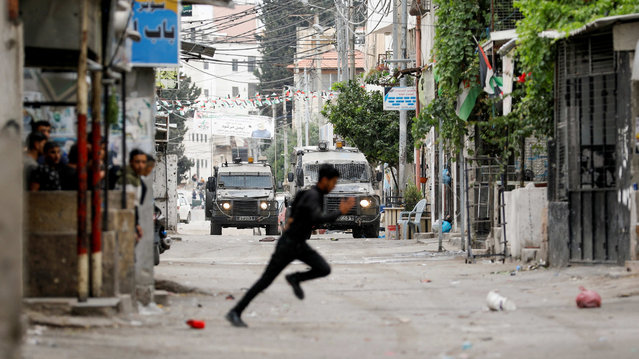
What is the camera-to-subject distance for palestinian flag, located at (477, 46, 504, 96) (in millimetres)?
20078

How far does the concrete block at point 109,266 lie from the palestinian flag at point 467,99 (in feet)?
42.4

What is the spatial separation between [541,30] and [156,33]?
721 centimetres

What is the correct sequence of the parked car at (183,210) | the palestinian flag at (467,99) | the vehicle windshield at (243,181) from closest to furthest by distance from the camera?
the palestinian flag at (467,99), the vehicle windshield at (243,181), the parked car at (183,210)

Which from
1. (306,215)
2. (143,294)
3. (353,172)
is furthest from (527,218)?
(353,172)

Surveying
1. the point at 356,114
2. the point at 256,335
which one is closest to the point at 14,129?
the point at 256,335

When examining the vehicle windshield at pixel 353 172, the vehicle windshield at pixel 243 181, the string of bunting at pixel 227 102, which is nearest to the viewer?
the vehicle windshield at pixel 353 172

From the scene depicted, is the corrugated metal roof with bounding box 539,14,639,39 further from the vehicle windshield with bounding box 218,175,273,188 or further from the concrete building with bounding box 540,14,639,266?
the vehicle windshield with bounding box 218,175,273,188

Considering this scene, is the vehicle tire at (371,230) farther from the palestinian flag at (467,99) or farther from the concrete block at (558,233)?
the concrete block at (558,233)

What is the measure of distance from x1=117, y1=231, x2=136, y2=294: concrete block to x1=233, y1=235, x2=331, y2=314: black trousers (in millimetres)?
1493

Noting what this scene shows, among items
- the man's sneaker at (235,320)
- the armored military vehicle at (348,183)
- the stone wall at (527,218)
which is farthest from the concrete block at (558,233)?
the armored military vehicle at (348,183)

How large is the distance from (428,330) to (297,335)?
1313 millimetres

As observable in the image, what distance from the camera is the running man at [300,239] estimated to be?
9.96 metres

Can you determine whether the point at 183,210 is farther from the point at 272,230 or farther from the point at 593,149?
the point at 593,149

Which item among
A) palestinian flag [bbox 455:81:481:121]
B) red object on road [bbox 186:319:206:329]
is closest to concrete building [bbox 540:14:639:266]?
palestinian flag [bbox 455:81:481:121]
